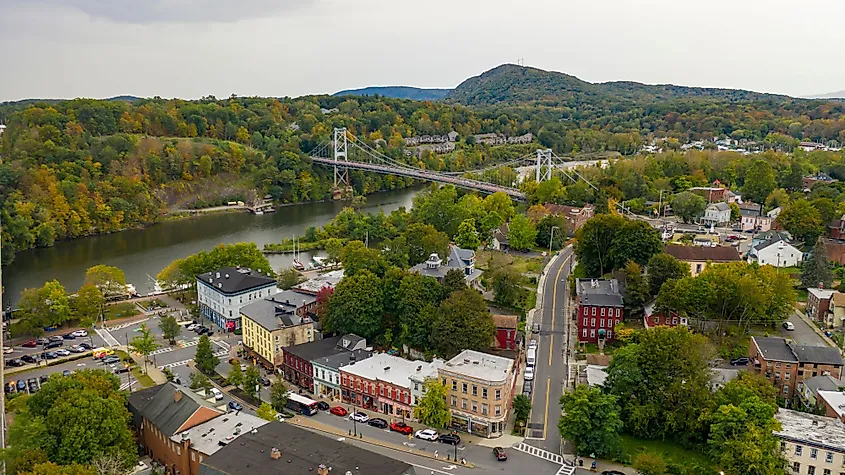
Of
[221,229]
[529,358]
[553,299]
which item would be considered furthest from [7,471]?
[221,229]

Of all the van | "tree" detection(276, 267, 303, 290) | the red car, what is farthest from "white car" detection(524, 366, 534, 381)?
"tree" detection(276, 267, 303, 290)

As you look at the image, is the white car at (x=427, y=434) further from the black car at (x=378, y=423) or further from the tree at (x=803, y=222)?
the tree at (x=803, y=222)

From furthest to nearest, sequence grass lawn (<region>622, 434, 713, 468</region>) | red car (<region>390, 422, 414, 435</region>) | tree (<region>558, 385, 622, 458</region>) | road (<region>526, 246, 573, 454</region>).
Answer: red car (<region>390, 422, 414, 435</region>) < road (<region>526, 246, 573, 454</region>) < grass lawn (<region>622, 434, 713, 468</region>) < tree (<region>558, 385, 622, 458</region>)

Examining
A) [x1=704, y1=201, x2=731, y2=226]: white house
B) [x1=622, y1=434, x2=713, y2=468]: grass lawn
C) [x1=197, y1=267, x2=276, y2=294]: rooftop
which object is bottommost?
[x1=622, y1=434, x2=713, y2=468]: grass lawn

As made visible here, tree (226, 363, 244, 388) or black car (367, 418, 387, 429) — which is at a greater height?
tree (226, 363, 244, 388)

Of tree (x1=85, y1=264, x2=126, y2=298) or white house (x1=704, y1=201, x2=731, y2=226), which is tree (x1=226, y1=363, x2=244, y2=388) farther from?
white house (x1=704, y1=201, x2=731, y2=226)

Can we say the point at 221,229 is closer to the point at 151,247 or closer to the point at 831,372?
the point at 151,247
